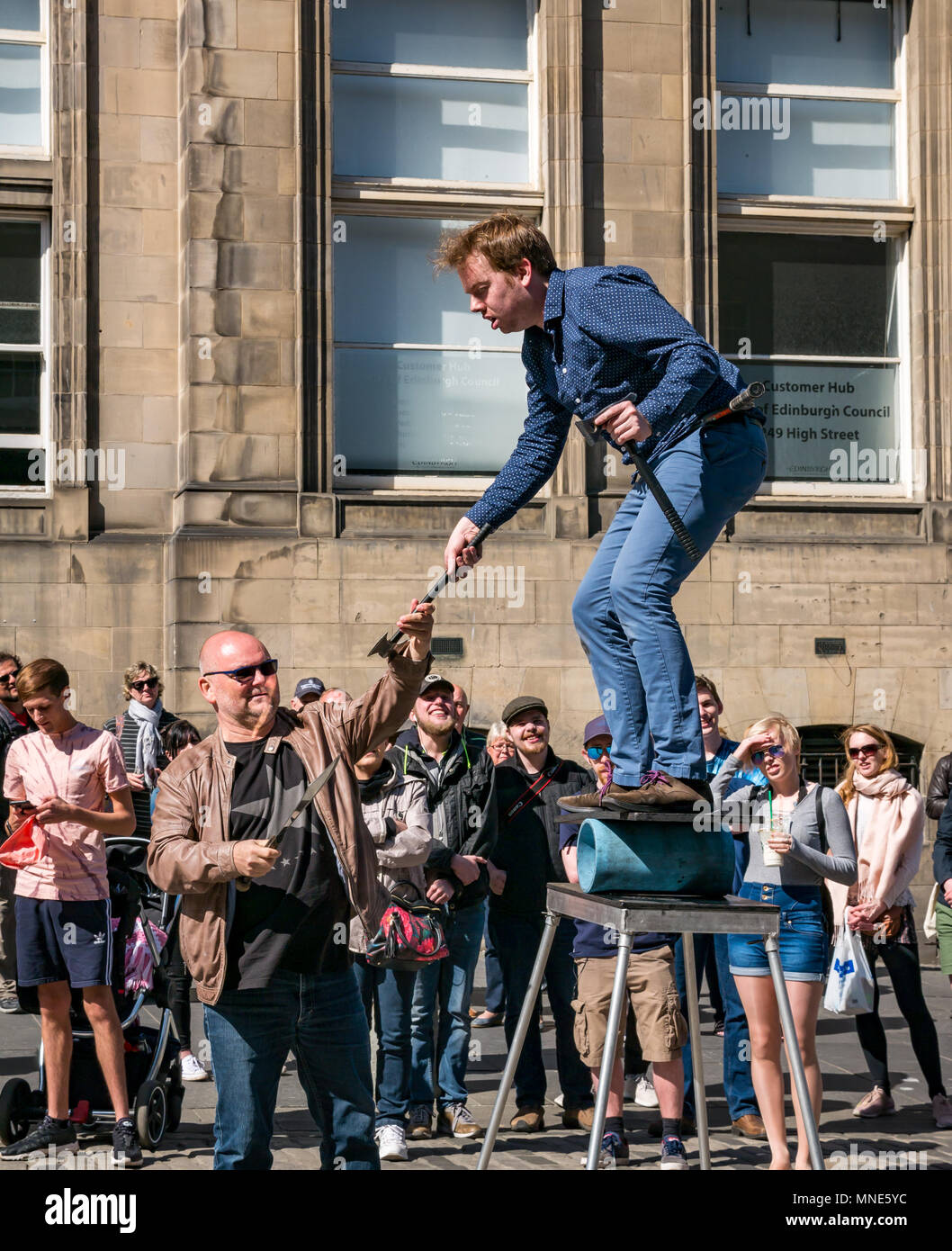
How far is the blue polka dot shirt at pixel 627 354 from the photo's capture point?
16.3 feet

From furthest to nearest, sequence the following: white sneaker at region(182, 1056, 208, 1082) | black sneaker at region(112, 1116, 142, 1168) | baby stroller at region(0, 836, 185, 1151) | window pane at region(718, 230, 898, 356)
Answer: window pane at region(718, 230, 898, 356) → white sneaker at region(182, 1056, 208, 1082) → baby stroller at region(0, 836, 185, 1151) → black sneaker at region(112, 1116, 142, 1168)

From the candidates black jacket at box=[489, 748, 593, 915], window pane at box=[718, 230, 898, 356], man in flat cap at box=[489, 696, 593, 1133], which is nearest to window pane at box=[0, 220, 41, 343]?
window pane at box=[718, 230, 898, 356]

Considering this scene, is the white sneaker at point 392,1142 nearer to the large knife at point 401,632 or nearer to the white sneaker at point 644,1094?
the white sneaker at point 644,1094

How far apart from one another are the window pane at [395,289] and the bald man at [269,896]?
31.0ft

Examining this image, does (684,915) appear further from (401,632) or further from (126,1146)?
(126,1146)

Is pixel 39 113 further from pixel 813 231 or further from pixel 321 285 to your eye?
pixel 813 231

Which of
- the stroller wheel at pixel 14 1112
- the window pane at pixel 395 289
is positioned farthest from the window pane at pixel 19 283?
the stroller wheel at pixel 14 1112

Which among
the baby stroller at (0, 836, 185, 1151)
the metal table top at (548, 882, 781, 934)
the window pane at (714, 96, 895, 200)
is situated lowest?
the baby stroller at (0, 836, 185, 1151)

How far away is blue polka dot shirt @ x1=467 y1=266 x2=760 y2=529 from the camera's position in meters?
4.96

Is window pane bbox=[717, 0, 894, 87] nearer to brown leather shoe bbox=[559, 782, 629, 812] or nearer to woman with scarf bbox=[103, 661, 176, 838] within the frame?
woman with scarf bbox=[103, 661, 176, 838]

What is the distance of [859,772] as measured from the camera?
30.2 feet

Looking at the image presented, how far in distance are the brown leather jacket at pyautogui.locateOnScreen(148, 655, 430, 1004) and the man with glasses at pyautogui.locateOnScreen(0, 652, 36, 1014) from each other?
19.6 feet
